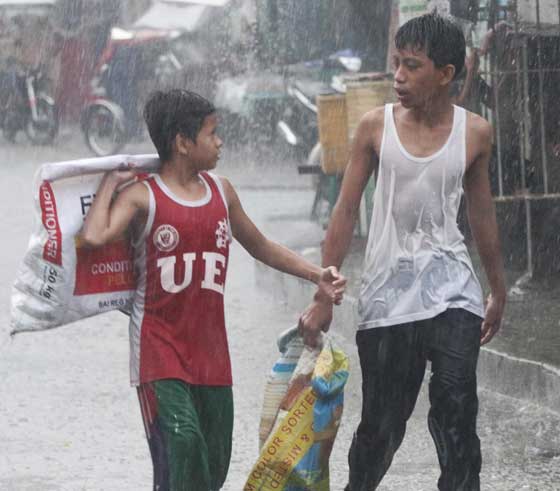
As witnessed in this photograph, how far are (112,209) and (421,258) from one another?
0.91 metres

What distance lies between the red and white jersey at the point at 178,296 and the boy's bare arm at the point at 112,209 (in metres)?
0.04

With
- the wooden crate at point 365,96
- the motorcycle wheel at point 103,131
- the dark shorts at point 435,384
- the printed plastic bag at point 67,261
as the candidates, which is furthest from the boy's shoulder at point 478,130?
the motorcycle wheel at point 103,131

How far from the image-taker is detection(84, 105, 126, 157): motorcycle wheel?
18.0 meters

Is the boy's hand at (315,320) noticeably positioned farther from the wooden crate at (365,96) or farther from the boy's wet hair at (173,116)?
the wooden crate at (365,96)

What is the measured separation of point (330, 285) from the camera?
4367mm

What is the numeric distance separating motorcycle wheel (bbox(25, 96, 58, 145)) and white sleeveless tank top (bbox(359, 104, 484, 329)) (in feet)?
49.5

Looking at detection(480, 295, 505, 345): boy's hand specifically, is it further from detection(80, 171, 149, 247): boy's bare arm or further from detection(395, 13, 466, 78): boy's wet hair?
detection(80, 171, 149, 247): boy's bare arm

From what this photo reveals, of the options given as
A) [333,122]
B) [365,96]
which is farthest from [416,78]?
[333,122]

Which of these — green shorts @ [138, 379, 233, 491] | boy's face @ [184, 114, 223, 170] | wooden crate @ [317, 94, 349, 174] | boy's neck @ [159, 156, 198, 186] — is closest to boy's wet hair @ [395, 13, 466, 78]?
boy's face @ [184, 114, 223, 170]

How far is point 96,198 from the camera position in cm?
426

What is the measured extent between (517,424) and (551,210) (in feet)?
9.43

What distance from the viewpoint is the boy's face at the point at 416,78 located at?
4.44 metres

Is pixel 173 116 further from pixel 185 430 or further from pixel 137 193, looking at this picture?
pixel 185 430

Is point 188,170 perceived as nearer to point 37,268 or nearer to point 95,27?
point 37,268
